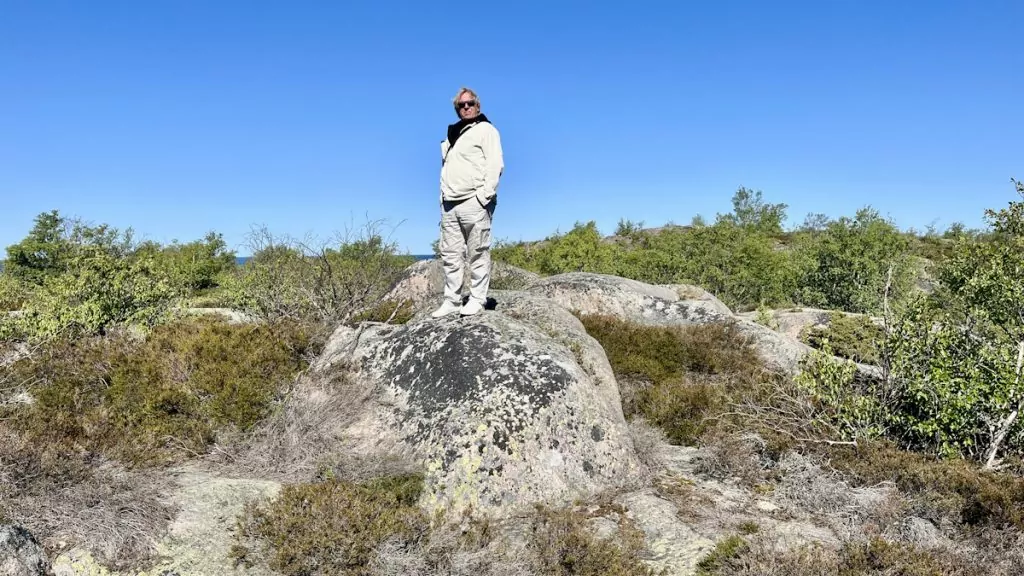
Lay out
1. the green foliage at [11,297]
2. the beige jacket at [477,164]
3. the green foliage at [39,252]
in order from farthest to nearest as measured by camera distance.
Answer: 1. the green foliage at [39,252]
2. the green foliage at [11,297]
3. the beige jacket at [477,164]

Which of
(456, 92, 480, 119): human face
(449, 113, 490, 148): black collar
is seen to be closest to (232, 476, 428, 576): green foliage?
(449, 113, 490, 148): black collar

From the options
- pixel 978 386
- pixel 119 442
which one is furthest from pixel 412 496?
pixel 978 386

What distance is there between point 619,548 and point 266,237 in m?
12.1

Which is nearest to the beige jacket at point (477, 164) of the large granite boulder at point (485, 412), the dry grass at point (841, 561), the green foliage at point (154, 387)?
the large granite boulder at point (485, 412)

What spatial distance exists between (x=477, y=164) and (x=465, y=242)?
1169mm

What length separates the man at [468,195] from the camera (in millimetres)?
8008

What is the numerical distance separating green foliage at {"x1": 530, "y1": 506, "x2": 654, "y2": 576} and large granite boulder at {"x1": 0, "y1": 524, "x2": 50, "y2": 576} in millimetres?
3691

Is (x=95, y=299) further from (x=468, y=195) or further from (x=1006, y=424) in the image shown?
(x=1006, y=424)

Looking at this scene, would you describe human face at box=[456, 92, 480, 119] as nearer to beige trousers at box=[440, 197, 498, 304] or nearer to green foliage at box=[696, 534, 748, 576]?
beige trousers at box=[440, 197, 498, 304]

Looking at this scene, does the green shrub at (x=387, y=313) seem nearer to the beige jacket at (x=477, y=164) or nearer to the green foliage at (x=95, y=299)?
the green foliage at (x=95, y=299)

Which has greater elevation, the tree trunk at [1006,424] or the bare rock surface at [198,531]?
the tree trunk at [1006,424]

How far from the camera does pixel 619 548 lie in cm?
511

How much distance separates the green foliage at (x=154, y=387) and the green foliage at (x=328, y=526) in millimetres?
1749

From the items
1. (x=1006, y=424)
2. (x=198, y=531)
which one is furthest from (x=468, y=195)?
(x=1006, y=424)
